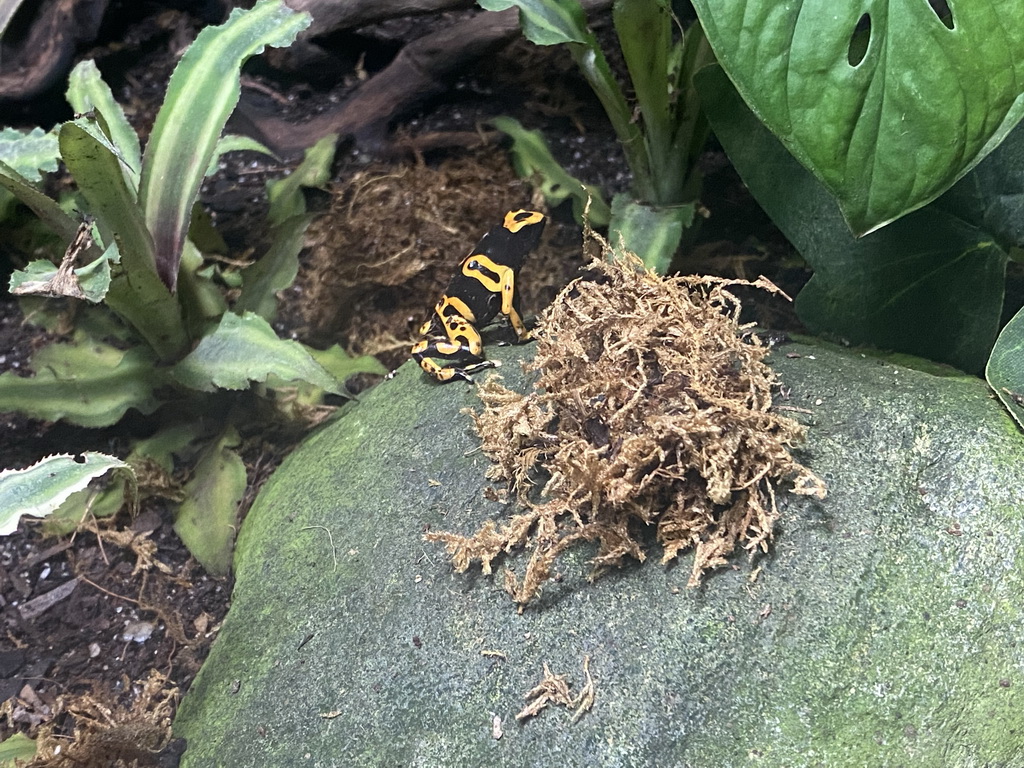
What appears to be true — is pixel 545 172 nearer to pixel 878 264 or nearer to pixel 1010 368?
pixel 878 264

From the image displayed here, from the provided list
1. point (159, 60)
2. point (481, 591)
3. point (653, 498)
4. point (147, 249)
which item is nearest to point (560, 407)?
point (653, 498)

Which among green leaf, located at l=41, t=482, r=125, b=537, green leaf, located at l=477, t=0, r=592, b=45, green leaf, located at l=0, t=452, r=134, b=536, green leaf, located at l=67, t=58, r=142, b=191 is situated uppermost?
green leaf, located at l=477, t=0, r=592, b=45

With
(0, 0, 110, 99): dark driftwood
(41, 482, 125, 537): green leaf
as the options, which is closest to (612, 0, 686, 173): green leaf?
(41, 482, 125, 537): green leaf

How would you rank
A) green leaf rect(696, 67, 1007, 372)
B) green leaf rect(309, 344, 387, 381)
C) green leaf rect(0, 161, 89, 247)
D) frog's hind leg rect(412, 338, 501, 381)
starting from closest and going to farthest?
green leaf rect(696, 67, 1007, 372) < green leaf rect(0, 161, 89, 247) < frog's hind leg rect(412, 338, 501, 381) < green leaf rect(309, 344, 387, 381)

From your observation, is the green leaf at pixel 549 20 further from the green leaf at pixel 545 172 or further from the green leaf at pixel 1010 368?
the green leaf at pixel 1010 368

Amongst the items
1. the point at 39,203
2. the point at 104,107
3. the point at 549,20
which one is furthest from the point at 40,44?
the point at 549,20

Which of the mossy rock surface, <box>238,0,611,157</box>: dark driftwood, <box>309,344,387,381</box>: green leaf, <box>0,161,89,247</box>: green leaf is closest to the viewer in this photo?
the mossy rock surface

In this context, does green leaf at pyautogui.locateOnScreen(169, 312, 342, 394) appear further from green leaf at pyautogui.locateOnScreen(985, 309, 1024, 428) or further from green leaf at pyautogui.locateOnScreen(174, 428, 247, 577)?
green leaf at pyautogui.locateOnScreen(985, 309, 1024, 428)
